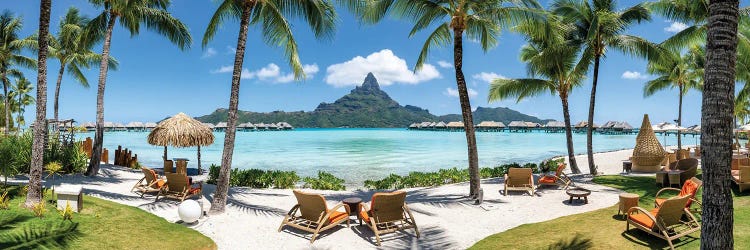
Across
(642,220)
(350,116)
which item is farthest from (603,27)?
(350,116)

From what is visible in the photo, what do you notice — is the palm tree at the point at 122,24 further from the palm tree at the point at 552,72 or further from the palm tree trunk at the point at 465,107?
the palm tree at the point at 552,72

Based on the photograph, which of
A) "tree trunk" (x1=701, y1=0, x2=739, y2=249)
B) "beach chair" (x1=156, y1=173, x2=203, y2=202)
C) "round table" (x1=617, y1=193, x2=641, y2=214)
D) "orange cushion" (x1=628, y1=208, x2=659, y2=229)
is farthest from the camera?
"beach chair" (x1=156, y1=173, x2=203, y2=202)

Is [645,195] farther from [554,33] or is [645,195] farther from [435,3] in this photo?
[435,3]

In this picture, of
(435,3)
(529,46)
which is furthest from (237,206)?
(529,46)

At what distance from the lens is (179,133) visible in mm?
12852

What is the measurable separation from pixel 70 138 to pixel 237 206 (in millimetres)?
8995

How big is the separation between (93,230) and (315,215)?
315cm

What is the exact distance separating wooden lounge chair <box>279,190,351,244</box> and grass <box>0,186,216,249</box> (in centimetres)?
146

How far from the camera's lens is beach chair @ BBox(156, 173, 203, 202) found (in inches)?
338

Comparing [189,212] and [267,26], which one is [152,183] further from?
[267,26]

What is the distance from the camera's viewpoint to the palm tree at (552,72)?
520 inches

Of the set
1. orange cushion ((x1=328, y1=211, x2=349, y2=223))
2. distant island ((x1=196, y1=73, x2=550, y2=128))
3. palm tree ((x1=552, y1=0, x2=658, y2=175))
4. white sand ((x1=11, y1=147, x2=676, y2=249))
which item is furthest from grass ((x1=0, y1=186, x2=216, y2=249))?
distant island ((x1=196, y1=73, x2=550, y2=128))

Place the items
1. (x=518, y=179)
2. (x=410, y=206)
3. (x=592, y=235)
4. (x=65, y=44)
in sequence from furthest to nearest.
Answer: (x=65, y=44) → (x=518, y=179) → (x=410, y=206) → (x=592, y=235)

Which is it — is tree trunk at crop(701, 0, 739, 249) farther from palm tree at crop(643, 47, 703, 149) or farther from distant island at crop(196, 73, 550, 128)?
distant island at crop(196, 73, 550, 128)
